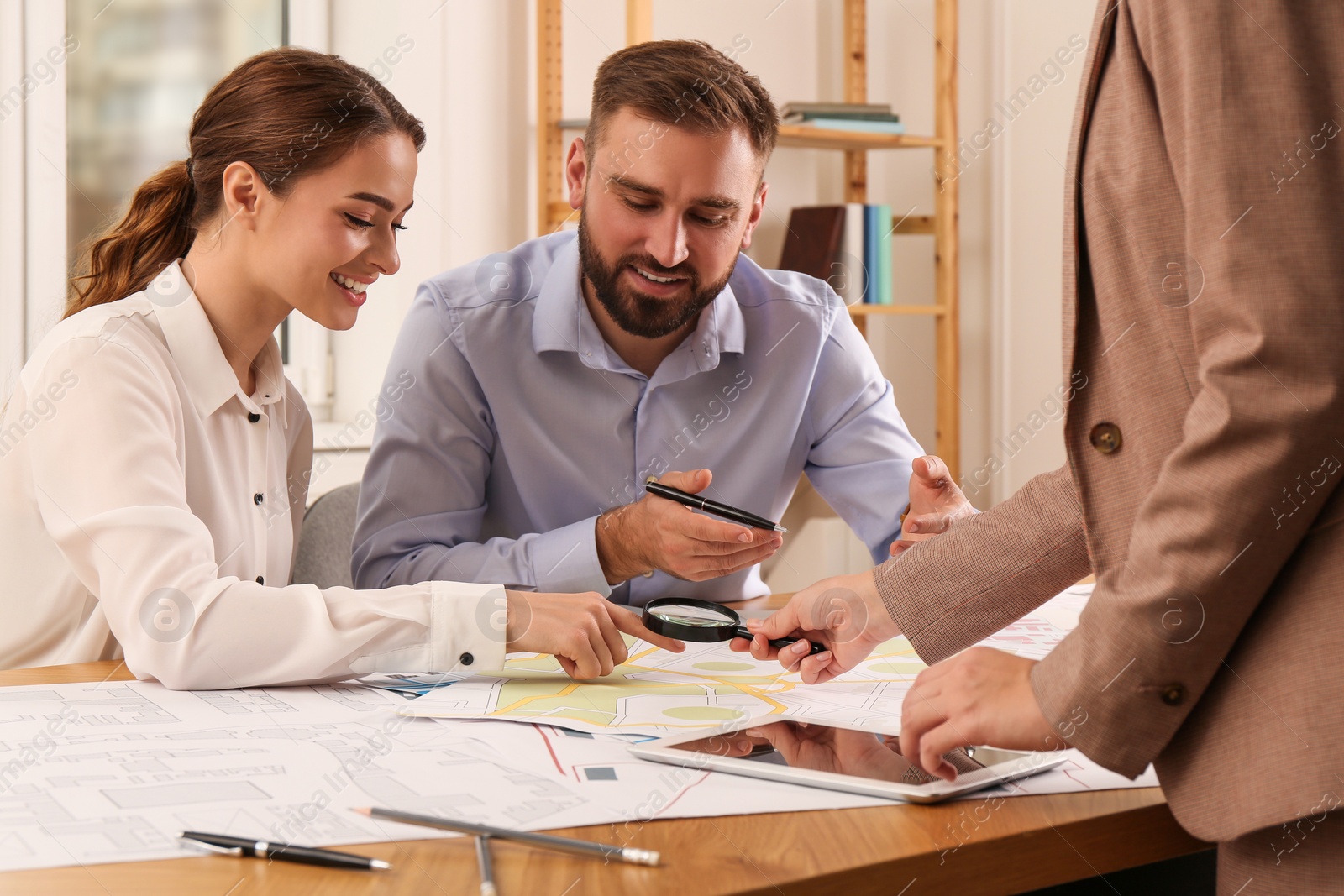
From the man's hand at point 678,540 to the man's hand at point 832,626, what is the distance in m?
0.20

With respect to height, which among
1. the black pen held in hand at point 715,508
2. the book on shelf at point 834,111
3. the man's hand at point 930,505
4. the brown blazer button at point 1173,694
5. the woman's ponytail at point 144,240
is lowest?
the man's hand at point 930,505

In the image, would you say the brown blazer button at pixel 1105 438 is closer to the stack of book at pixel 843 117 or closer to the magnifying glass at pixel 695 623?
the magnifying glass at pixel 695 623

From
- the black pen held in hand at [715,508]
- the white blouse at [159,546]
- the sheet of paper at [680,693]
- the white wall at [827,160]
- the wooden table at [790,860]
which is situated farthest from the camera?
the white wall at [827,160]

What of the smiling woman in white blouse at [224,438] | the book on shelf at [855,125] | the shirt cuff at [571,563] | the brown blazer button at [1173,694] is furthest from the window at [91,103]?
the brown blazer button at [1173,694]

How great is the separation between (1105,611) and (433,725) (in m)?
0.61

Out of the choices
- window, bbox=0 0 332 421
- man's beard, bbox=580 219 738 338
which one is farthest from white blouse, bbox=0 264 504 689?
window, bbox=0 0 332 421

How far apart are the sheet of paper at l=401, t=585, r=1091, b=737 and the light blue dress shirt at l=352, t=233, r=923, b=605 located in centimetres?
41

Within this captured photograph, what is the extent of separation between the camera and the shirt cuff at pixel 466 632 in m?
1.28

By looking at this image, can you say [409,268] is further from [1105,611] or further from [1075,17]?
[1105,611]

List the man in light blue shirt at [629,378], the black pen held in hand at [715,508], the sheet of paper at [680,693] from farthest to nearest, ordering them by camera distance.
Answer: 1. the man in light blue shirt at [629,378]
2. the black pen held in hand at [715,508]
3. the sheet of paper at [680,693]

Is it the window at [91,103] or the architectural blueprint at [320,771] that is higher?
the window at [91,103]

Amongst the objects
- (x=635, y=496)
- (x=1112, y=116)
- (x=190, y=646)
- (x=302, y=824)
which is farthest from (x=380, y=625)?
(x=1112, y=116)

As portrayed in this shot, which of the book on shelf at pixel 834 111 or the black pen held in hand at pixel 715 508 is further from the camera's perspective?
the book on shelf at pixel 834 111

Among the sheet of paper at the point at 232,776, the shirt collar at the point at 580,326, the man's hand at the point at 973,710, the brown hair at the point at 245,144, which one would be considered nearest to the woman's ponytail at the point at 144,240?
the brown hair at the point at 245,144
